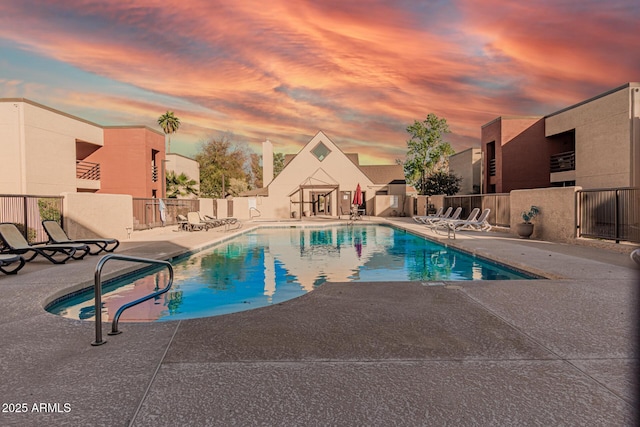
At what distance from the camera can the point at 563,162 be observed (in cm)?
2720

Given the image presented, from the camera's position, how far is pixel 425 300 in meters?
5.45

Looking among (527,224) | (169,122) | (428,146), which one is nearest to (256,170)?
(169,122)

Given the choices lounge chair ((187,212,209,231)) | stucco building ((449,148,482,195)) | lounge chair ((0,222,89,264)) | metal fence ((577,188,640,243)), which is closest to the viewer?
lounge chair ((0,222,89,264))

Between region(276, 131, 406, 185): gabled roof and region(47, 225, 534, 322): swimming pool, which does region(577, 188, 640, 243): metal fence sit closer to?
region(47, 225, 534, 322): swimming pool

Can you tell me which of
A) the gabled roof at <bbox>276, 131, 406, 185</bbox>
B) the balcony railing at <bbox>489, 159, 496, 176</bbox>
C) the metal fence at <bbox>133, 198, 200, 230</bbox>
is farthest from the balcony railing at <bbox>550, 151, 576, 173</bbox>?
the metal fence at <bbox>133, 198, 200, 230</bbox>

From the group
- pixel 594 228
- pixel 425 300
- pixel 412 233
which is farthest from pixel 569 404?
pixel 412 233

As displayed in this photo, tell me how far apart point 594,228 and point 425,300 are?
10070 mm

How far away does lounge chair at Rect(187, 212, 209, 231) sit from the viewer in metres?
21.4

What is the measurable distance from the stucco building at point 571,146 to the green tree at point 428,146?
1178cm

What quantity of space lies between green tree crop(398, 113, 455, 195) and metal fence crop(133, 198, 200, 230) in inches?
1055

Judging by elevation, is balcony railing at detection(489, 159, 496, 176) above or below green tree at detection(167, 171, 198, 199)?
above

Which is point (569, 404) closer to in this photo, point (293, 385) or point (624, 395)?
point (624, 395)

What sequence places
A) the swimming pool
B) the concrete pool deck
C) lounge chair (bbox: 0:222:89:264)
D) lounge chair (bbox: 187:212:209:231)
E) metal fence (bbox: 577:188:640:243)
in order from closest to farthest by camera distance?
1. the concrete pool deck
2. the swimming pool
3. lounge chair (bbox: 0:222:89:264)
4. metal fence (bbox: 577:188:640:243)
5. lounge chair (bbox: 187:212:209:231)

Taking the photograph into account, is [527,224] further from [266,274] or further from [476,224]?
[266,274]
